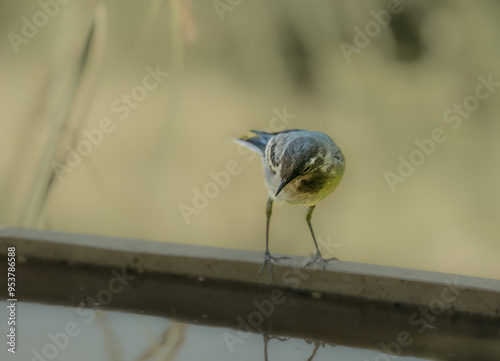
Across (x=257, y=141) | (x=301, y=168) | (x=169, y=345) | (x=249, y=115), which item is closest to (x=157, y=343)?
(x=169, y=345)

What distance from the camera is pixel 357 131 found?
2.89m

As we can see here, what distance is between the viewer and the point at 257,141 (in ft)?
6.05

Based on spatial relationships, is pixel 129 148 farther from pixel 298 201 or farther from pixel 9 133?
pixel 298 201

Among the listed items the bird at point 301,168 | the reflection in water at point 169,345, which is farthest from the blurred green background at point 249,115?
the reflection in water at point 169,345

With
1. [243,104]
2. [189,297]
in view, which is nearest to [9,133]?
[243,104]

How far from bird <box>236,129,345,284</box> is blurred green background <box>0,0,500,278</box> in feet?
3.89

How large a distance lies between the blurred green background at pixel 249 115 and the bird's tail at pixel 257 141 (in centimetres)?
99

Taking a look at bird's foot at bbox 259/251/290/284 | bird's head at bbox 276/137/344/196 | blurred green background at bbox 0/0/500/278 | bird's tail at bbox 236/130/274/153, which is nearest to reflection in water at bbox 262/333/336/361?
bird's foot at bbox 259/251/290/284

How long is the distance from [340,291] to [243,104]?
1593 mm

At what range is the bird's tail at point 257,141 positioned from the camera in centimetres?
182

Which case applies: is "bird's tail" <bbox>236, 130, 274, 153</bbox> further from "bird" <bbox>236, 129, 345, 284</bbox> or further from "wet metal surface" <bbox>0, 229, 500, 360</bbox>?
"wet metal surface" <bbox>0, 229, 500, 360</bbox>

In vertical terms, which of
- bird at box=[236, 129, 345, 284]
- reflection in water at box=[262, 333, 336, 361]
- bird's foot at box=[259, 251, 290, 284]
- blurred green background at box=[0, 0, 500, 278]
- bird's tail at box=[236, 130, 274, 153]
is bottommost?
blurred green background at box=[0, 0, 500, 278]

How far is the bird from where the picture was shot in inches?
60.1

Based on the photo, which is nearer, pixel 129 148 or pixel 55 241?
pixel 55 241
